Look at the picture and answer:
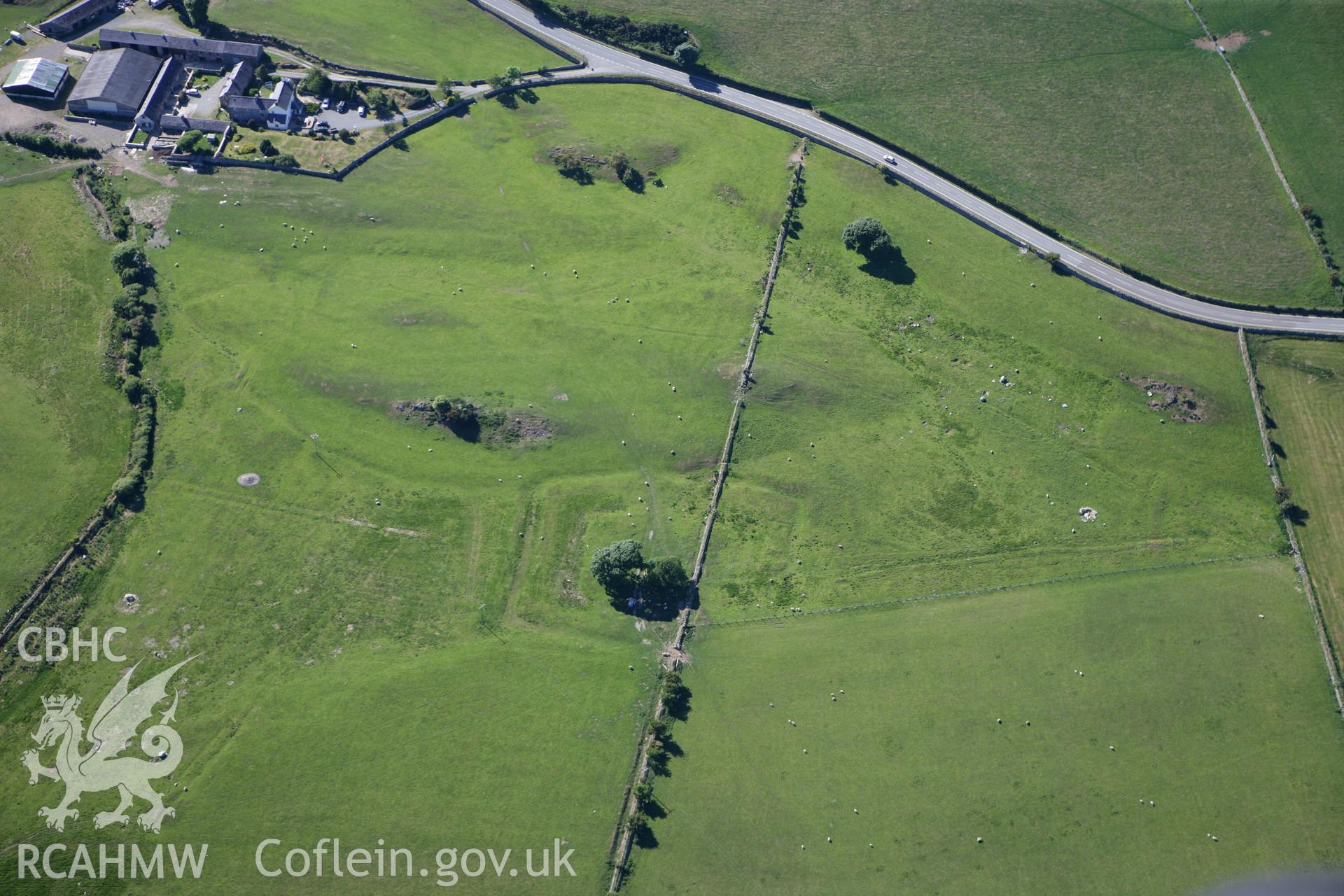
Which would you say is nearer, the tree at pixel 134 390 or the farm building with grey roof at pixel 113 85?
the tree at pixel 134 390

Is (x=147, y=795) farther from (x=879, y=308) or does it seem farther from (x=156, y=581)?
(x=879, y=308)

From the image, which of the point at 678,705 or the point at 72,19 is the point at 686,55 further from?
the point at 678,705

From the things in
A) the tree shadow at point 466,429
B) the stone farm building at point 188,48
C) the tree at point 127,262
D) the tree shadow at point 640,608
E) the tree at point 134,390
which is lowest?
the tree shadow at point 640,608

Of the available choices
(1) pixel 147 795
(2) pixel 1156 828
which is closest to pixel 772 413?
(2) pixel 1156 828

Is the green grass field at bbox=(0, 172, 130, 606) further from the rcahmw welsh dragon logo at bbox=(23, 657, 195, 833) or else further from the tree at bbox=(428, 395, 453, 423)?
the tree at bbox=(428, 395, 453, 423)

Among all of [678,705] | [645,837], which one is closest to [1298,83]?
[678,705]

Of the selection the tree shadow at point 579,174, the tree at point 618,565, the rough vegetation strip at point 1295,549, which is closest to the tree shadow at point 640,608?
the tree at point 618,565

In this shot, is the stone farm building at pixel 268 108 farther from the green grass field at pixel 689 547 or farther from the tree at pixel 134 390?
the tree at pixel 134 390
